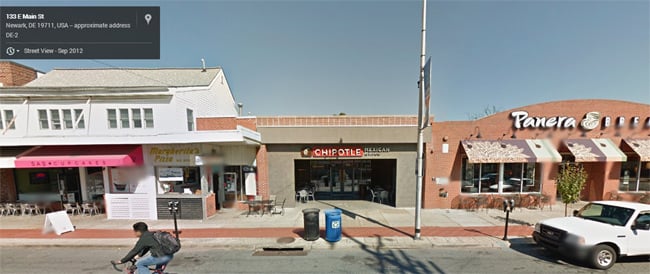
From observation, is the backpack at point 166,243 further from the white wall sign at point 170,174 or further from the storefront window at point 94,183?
the storefront window at point 94,183

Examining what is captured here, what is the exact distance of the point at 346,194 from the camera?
1512cm

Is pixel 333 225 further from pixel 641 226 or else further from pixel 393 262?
pixel 641 226

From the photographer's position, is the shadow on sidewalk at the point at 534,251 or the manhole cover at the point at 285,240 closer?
the shadow on sidewalk at the point at 534,251

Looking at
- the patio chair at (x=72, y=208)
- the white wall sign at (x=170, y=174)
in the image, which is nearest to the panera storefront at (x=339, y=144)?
the white wall sign at (x=170, y=174)

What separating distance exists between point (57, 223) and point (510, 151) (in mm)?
18763

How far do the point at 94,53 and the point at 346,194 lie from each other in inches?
522

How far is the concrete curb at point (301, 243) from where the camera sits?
7.52 metres

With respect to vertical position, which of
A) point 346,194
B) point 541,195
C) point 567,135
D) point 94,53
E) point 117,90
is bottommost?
point 346,194

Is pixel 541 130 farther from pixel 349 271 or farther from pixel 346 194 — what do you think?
pixel 349 271

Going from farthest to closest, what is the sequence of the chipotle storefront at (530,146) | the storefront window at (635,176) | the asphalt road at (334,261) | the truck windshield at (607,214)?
the storefront window at (635,176) < the chipotle storefront at (530,146) < the truck windshield at (607,214) < the asphalt road at (334,261)

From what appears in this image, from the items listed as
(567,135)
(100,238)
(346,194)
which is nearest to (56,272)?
(100,238)

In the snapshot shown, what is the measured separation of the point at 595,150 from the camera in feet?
37.4

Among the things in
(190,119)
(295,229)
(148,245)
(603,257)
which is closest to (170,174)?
(190,119)

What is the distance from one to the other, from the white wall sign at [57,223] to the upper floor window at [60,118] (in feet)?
12.6
